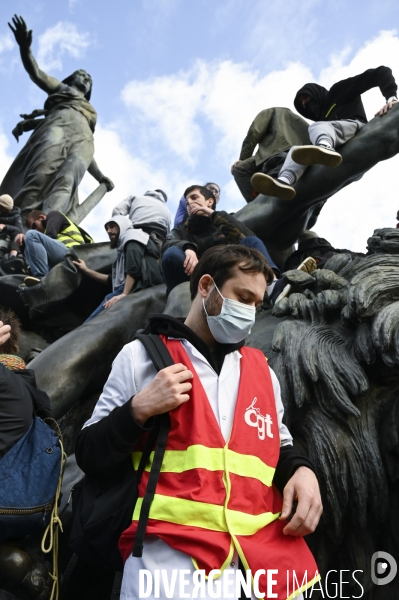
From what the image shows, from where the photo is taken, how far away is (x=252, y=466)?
1713 millimetres

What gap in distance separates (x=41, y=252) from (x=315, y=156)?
2899 mm

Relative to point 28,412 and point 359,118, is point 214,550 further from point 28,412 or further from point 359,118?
point 359,118

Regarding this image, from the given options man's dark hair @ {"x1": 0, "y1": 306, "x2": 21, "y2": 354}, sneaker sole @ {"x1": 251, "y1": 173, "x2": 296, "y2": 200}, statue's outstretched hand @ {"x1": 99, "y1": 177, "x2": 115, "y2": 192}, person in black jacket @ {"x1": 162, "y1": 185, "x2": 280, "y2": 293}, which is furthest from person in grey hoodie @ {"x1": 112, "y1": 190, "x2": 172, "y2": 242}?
statue's outstretched hand @ {"x1": 99, "y1": 177, "x2": 115, "y2": 192}

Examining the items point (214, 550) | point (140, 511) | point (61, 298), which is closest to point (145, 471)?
point (140, 511)

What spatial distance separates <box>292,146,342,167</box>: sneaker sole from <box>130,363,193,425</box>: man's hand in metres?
3.00

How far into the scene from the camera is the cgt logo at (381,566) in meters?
2.50

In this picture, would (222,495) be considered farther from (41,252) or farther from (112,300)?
(41,252)

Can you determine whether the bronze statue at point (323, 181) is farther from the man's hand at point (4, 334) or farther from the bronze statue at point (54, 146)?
the bronze statue at point (54, 146)

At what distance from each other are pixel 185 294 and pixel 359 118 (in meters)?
2.30

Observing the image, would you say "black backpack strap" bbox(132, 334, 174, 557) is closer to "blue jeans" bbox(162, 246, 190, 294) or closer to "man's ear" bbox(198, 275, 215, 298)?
"man's ear" bbox(198, 275, 215, 298)

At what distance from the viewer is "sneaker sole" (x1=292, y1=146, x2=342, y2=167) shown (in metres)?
4.38

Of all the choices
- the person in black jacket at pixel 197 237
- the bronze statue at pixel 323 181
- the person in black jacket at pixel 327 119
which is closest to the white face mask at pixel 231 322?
the person in black jacket at pixel 197 237

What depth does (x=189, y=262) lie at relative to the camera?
393 centimetres

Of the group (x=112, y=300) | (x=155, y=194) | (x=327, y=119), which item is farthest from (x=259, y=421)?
(x=155, y=194)
